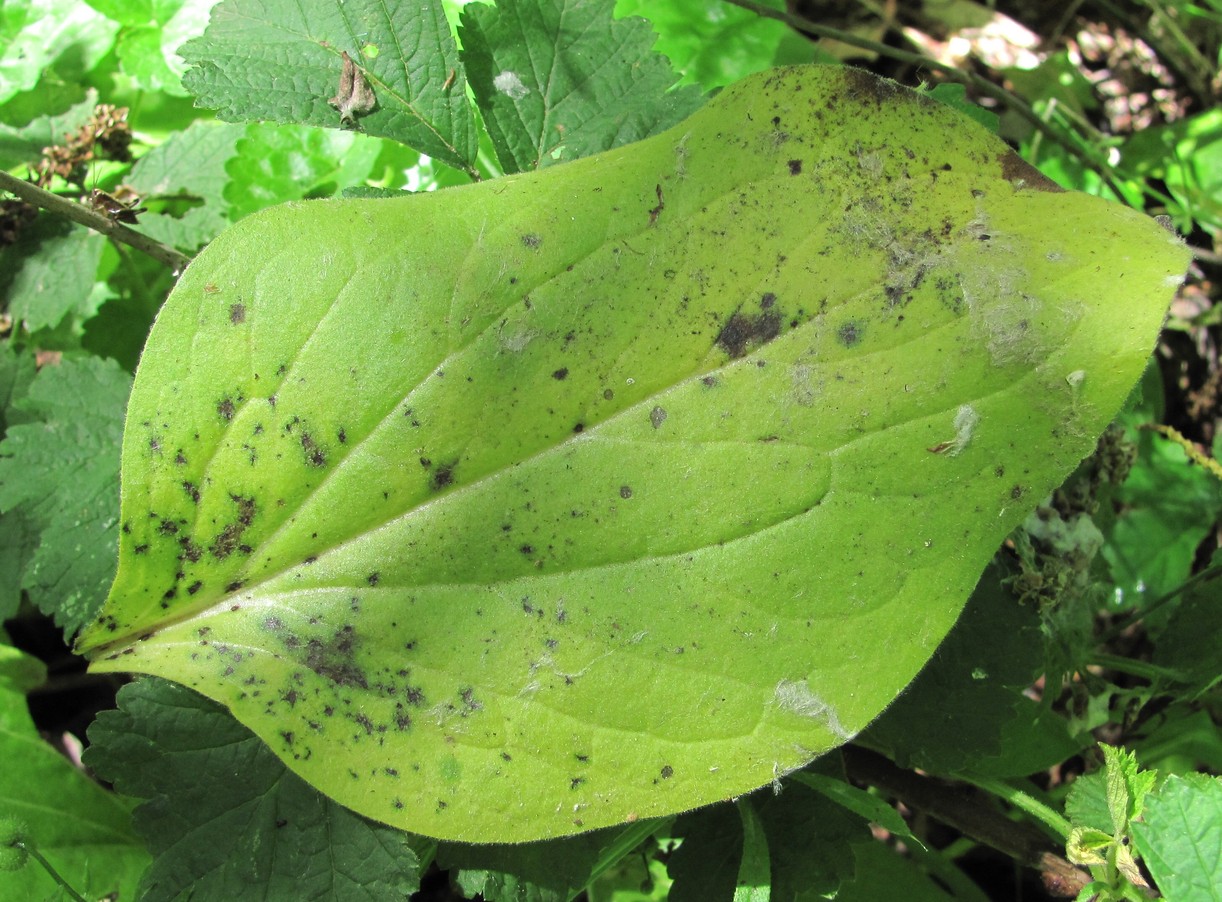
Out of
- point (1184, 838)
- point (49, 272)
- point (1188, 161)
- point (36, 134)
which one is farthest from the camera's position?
point (1188, 161)

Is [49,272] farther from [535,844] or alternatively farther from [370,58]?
[535,844]

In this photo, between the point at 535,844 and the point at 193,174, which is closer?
the point at 535,844

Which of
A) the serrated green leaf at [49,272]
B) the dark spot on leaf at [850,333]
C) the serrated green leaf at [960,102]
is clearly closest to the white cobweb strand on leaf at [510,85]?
the serrated green leaf at [960,102]

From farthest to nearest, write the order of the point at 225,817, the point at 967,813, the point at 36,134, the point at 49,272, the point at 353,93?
the point at 36,134 < the point at 49,272 < the point at 967,813 < the point at 353,93 < the point at 225,817

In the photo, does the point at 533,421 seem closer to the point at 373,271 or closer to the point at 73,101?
the point at 373,271

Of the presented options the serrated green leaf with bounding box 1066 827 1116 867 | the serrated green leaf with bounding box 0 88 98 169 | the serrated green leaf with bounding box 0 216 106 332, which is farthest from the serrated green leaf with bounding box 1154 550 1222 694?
the serrated green leaf with bounding box 0 88 98 169

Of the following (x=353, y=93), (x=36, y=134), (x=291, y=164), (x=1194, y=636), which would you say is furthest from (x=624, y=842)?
(x=36, y=134)

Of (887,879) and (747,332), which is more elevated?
(747,332)
